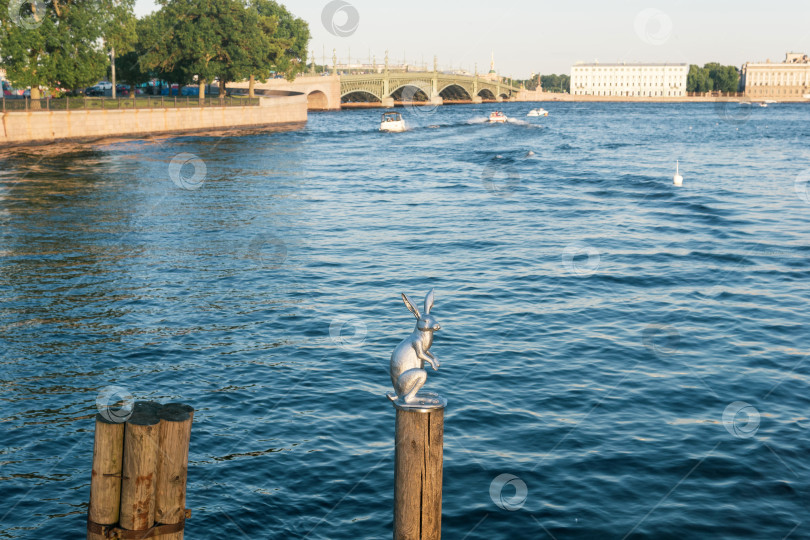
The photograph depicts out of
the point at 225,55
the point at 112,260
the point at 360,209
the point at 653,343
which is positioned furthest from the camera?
the point at 225,55

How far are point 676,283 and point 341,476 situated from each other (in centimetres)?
1117

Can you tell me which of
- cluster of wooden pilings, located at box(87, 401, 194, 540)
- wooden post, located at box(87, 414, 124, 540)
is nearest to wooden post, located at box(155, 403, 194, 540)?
cluster of wooden pilings, located at box(87, 401, 194, 540)

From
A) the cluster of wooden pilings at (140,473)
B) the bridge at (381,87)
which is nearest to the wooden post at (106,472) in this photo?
the cluster of wooden pilings at (140,473)

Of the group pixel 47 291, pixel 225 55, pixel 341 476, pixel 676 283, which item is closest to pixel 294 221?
pixel 47 291

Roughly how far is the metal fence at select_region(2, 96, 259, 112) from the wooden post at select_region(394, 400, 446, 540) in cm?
4568

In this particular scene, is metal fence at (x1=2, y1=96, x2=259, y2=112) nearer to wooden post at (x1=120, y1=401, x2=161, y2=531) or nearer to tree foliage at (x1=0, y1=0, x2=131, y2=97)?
tree foliage at (x1=0, y1=0, x2=131, y2=97)

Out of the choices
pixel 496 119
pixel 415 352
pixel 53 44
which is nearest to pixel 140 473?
pixel 415 352

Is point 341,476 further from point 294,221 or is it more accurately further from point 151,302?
point 294,221

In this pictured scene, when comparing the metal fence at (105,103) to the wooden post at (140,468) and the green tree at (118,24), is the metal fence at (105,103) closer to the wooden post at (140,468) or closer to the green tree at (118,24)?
the green tree at (118,24)

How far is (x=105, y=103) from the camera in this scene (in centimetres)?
5256

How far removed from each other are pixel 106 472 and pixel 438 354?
819 centimetres

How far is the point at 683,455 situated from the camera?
31.8ft

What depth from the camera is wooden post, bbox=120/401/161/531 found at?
5270 mm

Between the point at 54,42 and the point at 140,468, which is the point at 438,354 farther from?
the point at 54,42
